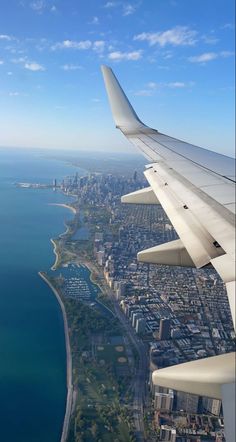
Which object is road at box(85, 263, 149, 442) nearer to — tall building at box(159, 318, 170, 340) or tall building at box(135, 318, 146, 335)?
tall building at box(135, 318, 146, 335)

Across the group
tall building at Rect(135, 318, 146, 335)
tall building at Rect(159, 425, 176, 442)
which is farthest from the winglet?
tall building at Rect(135, 318, 146, 335)

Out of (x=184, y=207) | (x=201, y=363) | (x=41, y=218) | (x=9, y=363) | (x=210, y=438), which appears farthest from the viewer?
(x=41, y=218)

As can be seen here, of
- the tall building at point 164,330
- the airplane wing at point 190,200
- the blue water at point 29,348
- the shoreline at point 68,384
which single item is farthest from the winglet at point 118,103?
the tall building at point 164,330

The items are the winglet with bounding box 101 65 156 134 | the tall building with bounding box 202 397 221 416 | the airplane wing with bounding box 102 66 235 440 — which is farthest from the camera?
the tall building with bounding box 202 397 221 416

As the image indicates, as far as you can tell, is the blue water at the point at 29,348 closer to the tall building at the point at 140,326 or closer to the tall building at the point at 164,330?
the tall building at the point at 140,326

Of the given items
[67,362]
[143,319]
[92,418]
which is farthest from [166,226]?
[92,418]

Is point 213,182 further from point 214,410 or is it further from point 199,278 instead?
point 199,278

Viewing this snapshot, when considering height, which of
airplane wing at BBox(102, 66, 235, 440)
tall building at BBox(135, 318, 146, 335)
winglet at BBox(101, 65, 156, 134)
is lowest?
tall building at BBox(135, 318, 146, 335)
